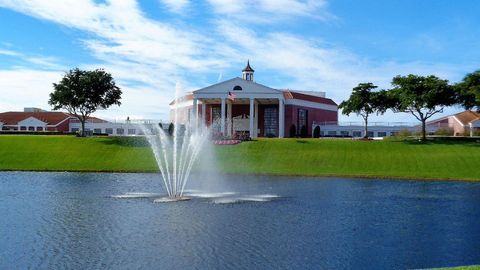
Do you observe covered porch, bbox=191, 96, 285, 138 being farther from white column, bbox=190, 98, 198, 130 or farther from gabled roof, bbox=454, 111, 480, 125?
gabled roof, bbox=454, 111, 480, 125

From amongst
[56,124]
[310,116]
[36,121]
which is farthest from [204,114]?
[36,121]

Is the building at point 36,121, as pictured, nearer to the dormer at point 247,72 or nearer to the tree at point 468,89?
the dormer at point 247,72

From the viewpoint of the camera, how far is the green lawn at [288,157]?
5062cm

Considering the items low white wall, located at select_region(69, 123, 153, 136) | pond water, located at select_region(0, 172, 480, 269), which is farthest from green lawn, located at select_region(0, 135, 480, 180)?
low white wall, located at select_region(69, 123, 153, 136)

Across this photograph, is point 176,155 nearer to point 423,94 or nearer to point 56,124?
point 423,94

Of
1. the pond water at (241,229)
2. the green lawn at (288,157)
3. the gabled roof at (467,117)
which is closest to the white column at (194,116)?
the green lawn at (288,157)

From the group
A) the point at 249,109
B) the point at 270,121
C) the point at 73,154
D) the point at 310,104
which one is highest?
the point at 310,104

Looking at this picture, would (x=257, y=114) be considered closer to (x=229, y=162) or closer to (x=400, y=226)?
(x=229, y=162)

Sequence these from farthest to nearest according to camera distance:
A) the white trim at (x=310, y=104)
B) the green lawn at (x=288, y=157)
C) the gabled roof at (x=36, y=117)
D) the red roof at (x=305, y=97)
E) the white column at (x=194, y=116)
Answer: the gabled roof at (x=36, y=117)
the red roof at (x=305, y=97)
the white trim at (x=310, y=104)
the white column at (x=194, y=116)
the green lawn at (x=288, y=157)

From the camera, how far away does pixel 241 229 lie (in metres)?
21.6

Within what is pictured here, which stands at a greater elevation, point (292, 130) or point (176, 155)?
point (292, 130)

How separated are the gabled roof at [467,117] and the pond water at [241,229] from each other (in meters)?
69.0

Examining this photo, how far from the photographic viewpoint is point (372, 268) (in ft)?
52.7

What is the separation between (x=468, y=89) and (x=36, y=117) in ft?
262
